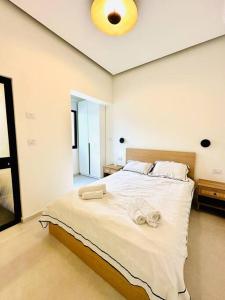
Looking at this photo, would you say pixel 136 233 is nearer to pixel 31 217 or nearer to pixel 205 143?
pixel 31 217

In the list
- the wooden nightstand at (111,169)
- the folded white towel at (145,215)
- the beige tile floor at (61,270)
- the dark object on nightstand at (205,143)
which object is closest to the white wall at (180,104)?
the dark object on nightstand at (205,143)

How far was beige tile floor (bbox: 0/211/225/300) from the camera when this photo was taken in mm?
1229

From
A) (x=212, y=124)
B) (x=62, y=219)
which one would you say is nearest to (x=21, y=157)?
(x=62, y=219)

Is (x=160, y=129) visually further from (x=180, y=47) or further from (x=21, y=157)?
(x=21, y=157)

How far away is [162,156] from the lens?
10.1 feet

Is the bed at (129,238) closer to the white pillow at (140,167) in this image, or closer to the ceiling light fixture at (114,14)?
the white pillow at (140,167)

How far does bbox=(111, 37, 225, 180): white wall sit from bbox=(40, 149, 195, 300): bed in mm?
1083

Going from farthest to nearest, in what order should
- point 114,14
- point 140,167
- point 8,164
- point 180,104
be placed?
point 140,167 → point 180,104 → point 8,164 → point 114,14

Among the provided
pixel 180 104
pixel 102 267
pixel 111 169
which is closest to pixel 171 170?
pixel 180 104

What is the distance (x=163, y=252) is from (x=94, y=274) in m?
0.82

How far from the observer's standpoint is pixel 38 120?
2.29 m

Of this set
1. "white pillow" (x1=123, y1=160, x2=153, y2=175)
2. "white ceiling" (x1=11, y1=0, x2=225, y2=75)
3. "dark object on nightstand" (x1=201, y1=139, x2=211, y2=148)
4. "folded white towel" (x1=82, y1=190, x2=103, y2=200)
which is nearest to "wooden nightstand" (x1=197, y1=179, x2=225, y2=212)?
"dark object on nightstand" (x1=201, y1=139, x2=211, y2=148)

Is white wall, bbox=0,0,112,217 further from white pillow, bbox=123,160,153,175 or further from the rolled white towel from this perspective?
the rolled white towel

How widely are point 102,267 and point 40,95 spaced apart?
7.86ft
